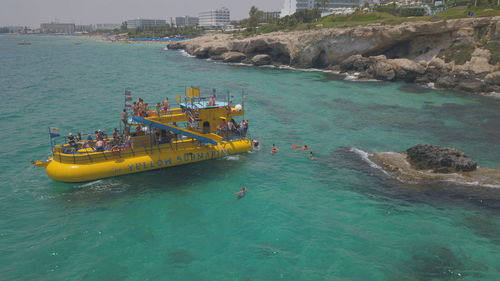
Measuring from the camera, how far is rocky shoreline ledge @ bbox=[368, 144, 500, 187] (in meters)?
21.9

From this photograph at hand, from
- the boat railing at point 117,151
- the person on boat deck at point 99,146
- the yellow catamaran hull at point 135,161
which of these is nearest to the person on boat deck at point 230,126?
the yellow catamaran hull at point 135,161

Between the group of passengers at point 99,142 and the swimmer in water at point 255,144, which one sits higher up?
the group of passengers at point 99,142

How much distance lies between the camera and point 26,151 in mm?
26266

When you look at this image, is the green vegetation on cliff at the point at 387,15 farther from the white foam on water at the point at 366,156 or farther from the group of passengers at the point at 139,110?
the group of passengers at the point at 139,110

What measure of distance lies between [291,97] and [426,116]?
16.3 metres

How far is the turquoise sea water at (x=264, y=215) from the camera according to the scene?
47.8ft

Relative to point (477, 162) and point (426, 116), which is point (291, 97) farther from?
point (477, 162)

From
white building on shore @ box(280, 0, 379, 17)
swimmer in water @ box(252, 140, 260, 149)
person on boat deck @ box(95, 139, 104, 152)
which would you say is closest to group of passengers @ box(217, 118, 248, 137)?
swimmer in water @ box(252, 140, 260, 149)

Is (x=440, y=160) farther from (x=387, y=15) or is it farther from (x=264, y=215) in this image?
(x=387, y=15)

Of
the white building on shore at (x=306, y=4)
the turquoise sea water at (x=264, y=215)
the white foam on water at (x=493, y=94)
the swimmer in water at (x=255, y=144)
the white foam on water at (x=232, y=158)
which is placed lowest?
the turquoise sea water at (x=264, y=215)

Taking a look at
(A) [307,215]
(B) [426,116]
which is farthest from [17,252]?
(B) [426,116]

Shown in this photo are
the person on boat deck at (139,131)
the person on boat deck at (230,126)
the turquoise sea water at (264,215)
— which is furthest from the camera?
the person on boat deck at (230,126)

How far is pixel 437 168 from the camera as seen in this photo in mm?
23000

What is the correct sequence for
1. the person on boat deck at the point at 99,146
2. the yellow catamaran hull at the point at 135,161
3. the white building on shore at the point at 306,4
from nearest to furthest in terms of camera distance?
1. the yellow catamaran hull at the point at 135,161
2. the person on boat deck at the point at 99,146
3. the white building on shore at the point at 306,4
